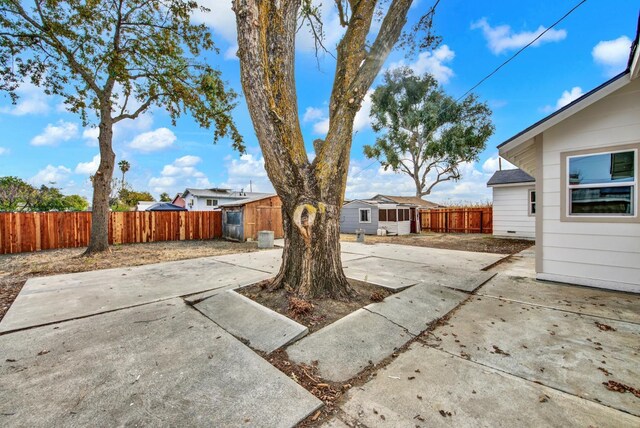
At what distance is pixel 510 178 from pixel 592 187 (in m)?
9.87

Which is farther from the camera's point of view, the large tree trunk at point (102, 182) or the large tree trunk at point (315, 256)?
the large tree trunk at point (102, 182)

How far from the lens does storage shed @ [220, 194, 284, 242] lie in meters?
12.6

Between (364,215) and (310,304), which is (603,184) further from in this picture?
(364,215)

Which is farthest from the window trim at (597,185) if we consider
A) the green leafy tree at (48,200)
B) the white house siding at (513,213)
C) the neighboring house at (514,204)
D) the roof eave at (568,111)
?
the green leafy tree at (48,200)

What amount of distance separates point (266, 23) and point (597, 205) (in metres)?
5.96

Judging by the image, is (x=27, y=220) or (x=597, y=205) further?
(x=27, y=220)

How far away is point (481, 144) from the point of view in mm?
17938

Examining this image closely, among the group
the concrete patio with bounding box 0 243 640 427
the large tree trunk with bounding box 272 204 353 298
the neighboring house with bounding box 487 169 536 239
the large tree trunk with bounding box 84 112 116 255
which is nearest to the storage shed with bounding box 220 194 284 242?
the large tree trunk with bounding box 84 112 116 255

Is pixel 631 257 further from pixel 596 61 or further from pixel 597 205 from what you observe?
pixel 596 61

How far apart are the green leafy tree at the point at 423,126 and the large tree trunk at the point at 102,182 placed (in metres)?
16.5

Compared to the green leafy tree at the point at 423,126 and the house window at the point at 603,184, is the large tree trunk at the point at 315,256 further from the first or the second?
the green leafy tree at the point at 423,126

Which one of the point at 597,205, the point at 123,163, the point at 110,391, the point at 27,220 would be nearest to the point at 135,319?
the point at 110,391

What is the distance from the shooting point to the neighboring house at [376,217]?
15844 millimetres

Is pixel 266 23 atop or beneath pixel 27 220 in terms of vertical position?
atop
